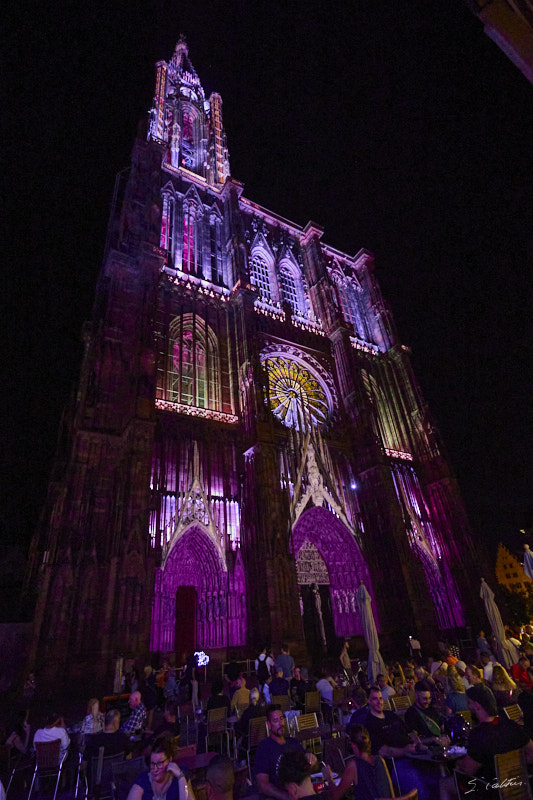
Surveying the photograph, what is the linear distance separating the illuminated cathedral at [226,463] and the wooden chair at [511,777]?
511 inches

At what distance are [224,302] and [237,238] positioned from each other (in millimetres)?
5881

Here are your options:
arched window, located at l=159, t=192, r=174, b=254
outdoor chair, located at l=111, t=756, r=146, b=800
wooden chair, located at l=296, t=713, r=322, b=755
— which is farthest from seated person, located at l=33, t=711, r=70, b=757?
arched window, located at l=159, t=192, r=174, b=254

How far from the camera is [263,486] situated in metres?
18.7

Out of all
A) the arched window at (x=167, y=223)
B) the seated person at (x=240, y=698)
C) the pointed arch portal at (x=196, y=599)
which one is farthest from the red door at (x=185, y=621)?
the arched window at (x=167, y=223)

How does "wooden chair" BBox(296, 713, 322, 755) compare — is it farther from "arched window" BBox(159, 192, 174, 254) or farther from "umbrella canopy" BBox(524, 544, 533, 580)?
"arched window" BBox(159, 192, 174, 254)

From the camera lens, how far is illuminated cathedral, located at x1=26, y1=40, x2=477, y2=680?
15.6 m

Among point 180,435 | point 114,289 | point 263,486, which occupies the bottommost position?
point 263,486

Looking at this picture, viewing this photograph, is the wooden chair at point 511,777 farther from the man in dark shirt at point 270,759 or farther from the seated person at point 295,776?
the man in dark shirt at point 270,759

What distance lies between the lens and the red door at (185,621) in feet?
54.1

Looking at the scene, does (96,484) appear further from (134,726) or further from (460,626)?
(460,626)

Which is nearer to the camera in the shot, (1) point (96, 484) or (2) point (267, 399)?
(1) point (96, 484)

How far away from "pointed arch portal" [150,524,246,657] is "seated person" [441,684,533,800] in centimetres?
1413

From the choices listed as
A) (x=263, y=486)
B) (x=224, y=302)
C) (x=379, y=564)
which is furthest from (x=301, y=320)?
(x=379, y=564)

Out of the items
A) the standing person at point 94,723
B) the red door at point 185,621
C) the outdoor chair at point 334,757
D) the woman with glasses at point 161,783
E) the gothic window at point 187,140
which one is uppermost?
the gothic window at point 187,140
